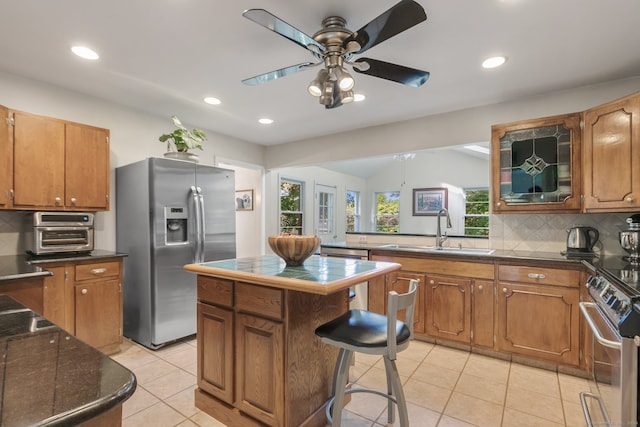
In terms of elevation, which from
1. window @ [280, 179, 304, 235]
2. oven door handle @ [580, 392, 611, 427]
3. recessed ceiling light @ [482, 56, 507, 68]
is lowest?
oven door handle @ [580, 392, 611, 427]

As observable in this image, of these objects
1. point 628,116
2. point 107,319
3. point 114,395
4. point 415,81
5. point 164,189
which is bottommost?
point 107,319

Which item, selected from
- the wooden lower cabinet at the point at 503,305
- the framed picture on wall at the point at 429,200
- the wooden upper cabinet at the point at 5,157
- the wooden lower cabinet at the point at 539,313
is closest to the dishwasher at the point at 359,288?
the wooden lower cabinet at the point at 503,305

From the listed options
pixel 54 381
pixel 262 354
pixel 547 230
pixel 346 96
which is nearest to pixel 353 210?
pixel 547 230

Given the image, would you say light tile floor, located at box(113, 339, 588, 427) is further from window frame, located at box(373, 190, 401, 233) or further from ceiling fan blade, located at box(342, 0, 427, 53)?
window frame, located at box(373, 190, 401, 233)

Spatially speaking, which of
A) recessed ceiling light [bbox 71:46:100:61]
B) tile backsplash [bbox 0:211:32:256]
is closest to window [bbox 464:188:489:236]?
recessed ceiling light [bbox 71:46:100:61]

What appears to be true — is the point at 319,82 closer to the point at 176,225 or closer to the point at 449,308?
the point at 176,225

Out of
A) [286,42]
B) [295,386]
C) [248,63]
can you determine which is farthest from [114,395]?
[248,63]

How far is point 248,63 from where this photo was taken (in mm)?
2414

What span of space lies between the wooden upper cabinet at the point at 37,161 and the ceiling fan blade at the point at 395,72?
2562 mm

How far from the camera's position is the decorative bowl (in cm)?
188

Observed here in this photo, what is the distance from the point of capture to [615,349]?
1.32m

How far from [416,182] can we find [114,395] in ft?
25.0

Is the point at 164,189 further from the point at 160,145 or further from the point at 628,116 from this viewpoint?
the point at 628,116

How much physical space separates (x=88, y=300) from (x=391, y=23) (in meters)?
3.06
